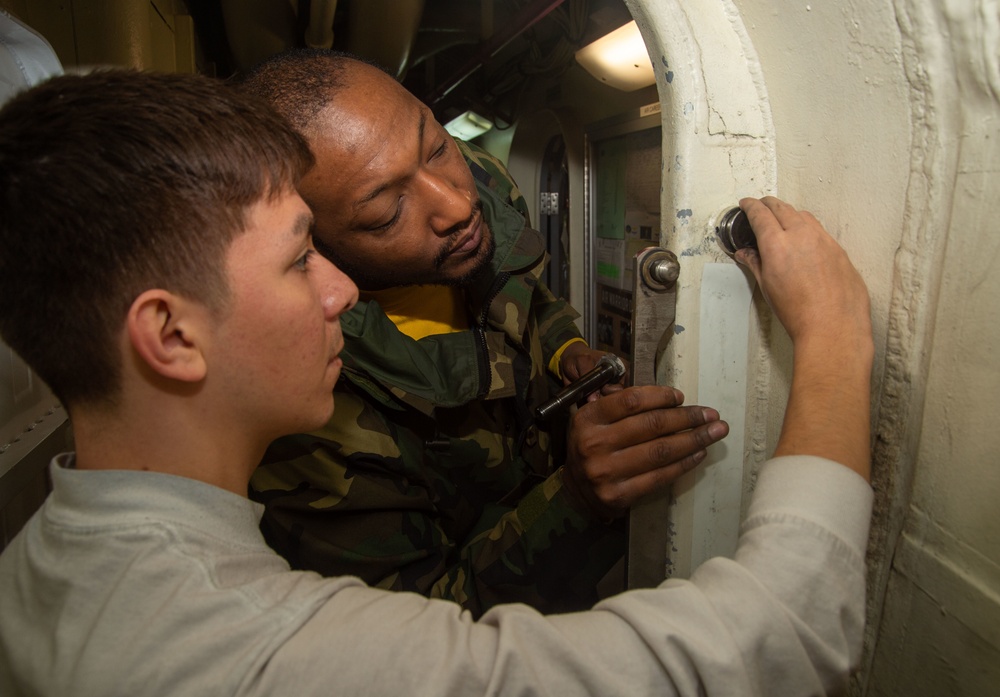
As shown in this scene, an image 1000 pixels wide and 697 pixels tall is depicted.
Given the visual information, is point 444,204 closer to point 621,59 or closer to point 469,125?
point 621,59

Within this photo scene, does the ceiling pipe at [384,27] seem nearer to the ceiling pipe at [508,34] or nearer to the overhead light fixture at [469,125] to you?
the ceiling pipe at [508,34]

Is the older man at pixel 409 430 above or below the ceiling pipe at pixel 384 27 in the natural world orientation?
below

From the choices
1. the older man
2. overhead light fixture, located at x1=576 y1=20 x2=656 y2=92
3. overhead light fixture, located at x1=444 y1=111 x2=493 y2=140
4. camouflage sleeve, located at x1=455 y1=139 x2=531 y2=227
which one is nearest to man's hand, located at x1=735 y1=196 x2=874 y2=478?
the older man

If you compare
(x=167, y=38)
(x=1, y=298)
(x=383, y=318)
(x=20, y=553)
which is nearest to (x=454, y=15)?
(x=167, y=38)

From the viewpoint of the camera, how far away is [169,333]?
0.69 m

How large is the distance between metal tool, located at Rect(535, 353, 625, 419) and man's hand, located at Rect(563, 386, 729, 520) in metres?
0.04

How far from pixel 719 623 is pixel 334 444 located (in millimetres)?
837

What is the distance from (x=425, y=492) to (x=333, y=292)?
65cm

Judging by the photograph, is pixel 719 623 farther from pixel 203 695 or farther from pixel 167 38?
pixel 167 38

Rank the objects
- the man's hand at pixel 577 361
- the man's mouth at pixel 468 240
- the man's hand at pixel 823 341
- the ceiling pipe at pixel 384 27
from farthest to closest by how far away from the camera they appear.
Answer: the ceiling pipe at pixel 384 27
the man's hand at pixel 577 361
the man's mouth at pixel 468 240
the man's hand at pixel 823 341

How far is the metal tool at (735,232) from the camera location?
88cm

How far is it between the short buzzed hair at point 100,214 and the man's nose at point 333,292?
0.46ft

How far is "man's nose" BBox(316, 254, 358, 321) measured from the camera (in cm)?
82

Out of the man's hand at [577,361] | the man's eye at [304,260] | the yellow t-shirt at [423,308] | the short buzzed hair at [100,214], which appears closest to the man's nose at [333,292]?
the man's eye at [304,260]
